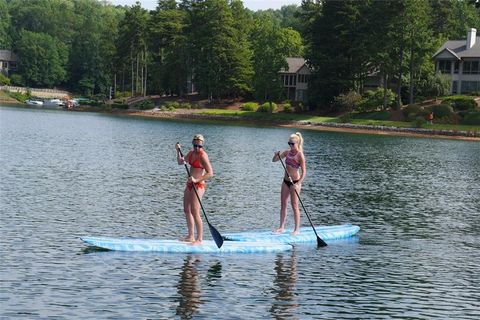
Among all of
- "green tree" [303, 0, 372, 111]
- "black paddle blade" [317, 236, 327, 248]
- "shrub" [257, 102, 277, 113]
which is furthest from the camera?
"shrub" [257, 102, 277, 113]

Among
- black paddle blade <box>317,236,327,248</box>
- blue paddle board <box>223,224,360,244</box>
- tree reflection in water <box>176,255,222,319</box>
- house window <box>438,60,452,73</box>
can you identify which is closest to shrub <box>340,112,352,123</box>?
house window <box>438,60,452,73</box>

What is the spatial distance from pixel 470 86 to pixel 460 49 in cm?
619

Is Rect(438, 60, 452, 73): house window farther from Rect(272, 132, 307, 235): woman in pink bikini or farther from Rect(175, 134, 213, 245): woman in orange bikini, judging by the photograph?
Rect(175, 134, 213, 245): woman in orange bikini

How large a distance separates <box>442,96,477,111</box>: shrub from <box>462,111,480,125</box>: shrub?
254 cm

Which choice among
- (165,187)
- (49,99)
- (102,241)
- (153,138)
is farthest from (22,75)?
(102,241)

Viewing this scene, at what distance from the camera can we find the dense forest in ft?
344

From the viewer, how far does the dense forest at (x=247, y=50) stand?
4129 inches

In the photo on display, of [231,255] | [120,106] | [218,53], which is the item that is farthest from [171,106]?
[231,255]

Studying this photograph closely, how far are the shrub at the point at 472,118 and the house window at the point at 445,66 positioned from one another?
20275mm

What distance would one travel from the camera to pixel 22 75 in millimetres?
188500

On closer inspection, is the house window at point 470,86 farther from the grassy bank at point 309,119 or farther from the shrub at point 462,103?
the grassy bank at point 309,119

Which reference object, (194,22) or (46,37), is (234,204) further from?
(46,37)

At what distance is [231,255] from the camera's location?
2150 cm

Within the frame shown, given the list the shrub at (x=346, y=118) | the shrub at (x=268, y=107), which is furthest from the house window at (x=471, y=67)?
the shrub at (x=268, y=107)
